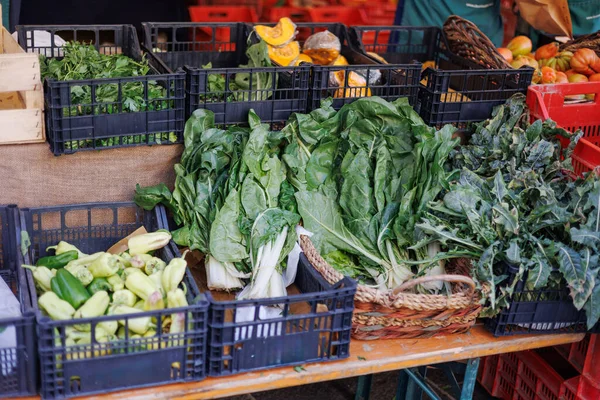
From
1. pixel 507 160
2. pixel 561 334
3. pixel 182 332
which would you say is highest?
pixel 507 160

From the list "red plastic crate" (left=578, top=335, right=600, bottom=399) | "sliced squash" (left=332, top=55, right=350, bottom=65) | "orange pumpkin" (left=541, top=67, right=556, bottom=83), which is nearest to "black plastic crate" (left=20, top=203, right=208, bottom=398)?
"red plastic crate" (left=578, top=335, right=600, bottom=399)

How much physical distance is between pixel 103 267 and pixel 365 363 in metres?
1.03

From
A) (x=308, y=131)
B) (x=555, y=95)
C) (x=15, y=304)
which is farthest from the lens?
(x=555, y=95)

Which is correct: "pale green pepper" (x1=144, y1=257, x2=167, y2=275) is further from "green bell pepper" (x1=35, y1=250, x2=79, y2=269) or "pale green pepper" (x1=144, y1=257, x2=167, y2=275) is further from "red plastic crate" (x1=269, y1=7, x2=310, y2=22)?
"red plastic crate" (x1=269, y1=7, x2=310, y2=22)

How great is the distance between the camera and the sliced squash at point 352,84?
3.69 m

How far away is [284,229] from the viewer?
3.14 metres

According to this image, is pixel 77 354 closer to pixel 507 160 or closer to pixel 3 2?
pixel 507 160

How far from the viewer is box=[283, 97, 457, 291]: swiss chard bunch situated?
10.3 ft

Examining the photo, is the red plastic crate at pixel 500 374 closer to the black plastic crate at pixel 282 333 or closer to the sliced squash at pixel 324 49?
the black plastic crate at pixel 282 333

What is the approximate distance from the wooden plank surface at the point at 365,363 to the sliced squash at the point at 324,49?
1845 mm

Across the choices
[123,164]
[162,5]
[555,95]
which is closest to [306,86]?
[123,164]

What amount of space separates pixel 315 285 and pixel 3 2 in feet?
11.4

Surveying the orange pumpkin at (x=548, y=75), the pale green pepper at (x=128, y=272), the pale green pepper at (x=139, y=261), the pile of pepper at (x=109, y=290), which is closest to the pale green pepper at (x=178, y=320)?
the pile of pepper at (x=109, y=290)

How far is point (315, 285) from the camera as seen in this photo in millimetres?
2957
